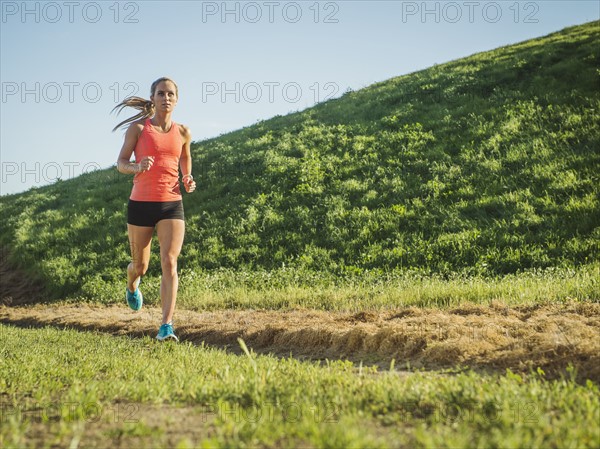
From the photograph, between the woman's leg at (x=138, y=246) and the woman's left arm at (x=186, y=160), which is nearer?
the woman's leg at (x=138, y=246)

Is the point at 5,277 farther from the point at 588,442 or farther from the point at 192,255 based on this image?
the point at 588,442

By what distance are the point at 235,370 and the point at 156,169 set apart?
11.5 ft

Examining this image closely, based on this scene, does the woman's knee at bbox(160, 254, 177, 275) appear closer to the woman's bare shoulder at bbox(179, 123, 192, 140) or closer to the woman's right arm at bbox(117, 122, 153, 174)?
the woman's right arm at bbox(117, 122, 153, 174)

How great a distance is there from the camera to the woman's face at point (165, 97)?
643 cm

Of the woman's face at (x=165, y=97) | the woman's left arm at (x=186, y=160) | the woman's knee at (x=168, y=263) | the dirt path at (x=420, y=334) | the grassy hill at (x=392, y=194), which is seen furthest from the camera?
the grassy hill at (x=392, y=194)

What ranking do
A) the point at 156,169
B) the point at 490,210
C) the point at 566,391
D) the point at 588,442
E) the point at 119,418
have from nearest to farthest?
1. the point at 588,442
2. the point at 119,418
3. the point at 566,391
4. the point at 156,169
5. the point at 490,210

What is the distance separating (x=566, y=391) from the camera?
110 inches

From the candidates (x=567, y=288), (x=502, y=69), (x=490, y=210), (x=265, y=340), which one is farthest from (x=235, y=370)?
Result: (x=502, y=69)

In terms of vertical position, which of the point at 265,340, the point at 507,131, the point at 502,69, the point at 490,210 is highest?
the point at 502,69

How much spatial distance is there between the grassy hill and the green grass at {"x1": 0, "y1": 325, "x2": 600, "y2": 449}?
26.3 ft

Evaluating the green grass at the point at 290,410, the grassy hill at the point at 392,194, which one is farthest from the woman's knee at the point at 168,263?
the grassy hill at the point at 392,194

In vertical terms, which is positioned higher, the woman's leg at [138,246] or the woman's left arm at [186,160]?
the woman's left arm at [186,160]

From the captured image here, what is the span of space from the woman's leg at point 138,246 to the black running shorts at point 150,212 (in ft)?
0.33

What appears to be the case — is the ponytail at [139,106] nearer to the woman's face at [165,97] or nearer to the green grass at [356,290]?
the woman's face at [165,97]
